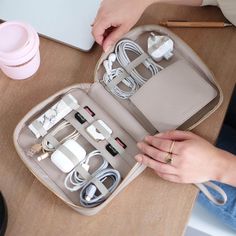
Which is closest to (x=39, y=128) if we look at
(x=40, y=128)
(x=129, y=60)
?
(x=40, y=128)

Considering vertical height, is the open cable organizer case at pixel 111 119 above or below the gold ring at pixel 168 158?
above

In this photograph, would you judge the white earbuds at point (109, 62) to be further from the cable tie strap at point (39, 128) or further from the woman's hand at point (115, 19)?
the cable tie strap at point (39, 128)

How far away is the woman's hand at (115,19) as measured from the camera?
777mm

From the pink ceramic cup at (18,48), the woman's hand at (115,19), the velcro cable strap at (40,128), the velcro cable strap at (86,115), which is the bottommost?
the velcro cable strap at (86,115)

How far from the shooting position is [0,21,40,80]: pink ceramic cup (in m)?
0.73

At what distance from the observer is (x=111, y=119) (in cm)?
74

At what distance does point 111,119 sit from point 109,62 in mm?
116

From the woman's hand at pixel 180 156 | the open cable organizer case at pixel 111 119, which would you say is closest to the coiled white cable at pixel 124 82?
the open cable organizer case at pixel 111 119

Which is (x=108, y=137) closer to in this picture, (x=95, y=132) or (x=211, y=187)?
(x=95, y=132)

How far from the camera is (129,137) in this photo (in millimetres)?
725

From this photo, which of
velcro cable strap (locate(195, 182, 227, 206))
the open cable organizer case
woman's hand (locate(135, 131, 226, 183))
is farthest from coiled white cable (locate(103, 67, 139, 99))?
velcro cable strap (locate(195, 182, 227, 206))

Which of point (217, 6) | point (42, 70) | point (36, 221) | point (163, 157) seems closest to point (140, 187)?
point (163, 157)

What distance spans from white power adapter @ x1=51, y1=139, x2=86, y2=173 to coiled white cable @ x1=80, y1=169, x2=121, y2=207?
0.04 metres

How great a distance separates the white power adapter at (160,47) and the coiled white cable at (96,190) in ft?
0.80
